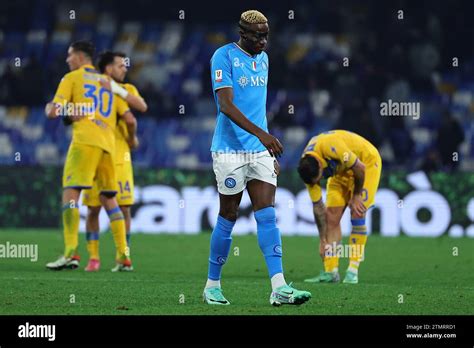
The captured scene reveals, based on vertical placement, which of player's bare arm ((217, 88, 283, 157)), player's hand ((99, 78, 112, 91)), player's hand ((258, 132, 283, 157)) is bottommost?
player's hand ((258, 132, 283, 157))

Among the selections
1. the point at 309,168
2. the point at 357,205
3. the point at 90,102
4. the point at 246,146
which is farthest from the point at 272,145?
the point at 90,102

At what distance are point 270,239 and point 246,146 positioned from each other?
713mm

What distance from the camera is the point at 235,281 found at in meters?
11.0

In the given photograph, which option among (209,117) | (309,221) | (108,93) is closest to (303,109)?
(209,117)

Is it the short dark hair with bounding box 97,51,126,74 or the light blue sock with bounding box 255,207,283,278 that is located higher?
the short dark hair with bounding box 97,51,126,74

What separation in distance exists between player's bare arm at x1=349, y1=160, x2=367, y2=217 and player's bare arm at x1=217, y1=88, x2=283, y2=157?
303cm

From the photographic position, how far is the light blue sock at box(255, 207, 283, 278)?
8.33 m

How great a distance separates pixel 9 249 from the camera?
1496cm

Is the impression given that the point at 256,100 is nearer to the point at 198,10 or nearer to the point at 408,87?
the point at 408,87

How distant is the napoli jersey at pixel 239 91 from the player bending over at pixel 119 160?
418cm

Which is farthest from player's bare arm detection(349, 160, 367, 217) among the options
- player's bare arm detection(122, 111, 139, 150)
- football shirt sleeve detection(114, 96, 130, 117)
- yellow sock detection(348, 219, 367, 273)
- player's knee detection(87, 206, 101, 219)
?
player's knee detection(87, 206, 101, 219)

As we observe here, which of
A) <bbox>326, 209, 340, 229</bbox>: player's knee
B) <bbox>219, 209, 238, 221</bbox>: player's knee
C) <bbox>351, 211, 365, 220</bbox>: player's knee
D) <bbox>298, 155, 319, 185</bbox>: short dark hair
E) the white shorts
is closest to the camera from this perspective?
A: the white shorts

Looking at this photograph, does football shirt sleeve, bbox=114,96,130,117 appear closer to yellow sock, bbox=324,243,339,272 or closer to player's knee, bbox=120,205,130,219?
player's knee, bbox=120,205,130,219

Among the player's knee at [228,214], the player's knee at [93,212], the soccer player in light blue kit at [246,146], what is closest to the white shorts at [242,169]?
the soccer player in light blue kit at [246,146]
